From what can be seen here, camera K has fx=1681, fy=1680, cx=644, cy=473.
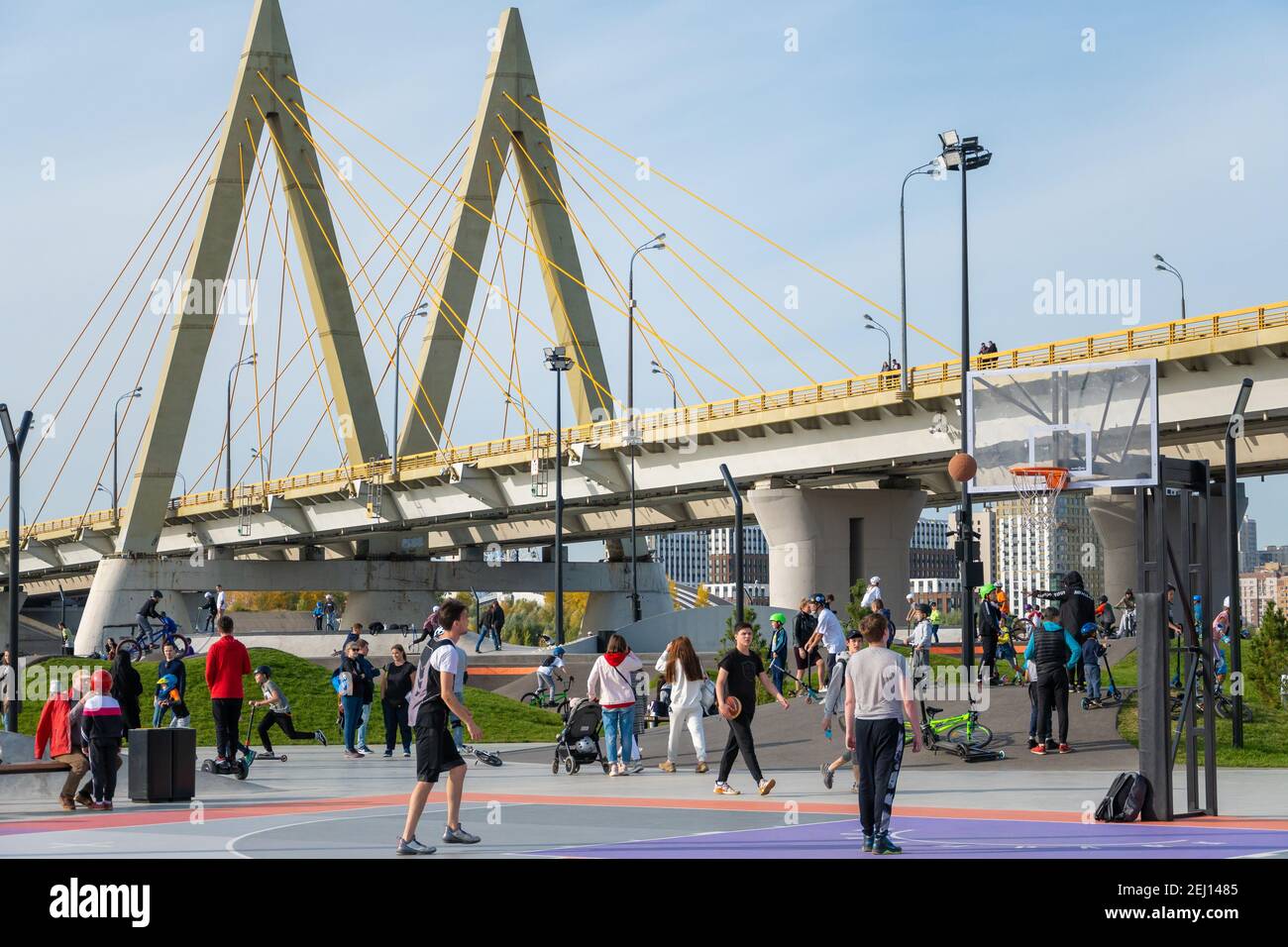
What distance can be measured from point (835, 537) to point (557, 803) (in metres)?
34.5

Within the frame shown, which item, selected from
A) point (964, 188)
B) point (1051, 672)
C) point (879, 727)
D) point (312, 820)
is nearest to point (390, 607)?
point (964, 188)

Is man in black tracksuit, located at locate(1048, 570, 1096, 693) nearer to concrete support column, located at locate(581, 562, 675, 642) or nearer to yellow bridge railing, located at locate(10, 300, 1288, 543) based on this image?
yellow bridge railing, located at locate(10, 300, 1288, 543)

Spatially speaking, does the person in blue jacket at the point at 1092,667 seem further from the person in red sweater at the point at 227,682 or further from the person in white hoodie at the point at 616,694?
the person in red sweater at the point at 227,682

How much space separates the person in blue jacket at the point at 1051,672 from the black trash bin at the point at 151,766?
8955mm

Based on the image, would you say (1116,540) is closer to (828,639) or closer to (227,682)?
(828,639)

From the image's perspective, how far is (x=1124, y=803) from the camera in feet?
41.8

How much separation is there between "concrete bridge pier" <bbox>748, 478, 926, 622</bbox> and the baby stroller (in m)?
29.1

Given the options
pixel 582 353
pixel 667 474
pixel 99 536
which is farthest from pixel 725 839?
pixel 99 536

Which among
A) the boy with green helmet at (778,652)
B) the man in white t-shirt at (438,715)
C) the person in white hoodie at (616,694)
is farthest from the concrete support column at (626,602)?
the man in white t-shirt at (438,715)
